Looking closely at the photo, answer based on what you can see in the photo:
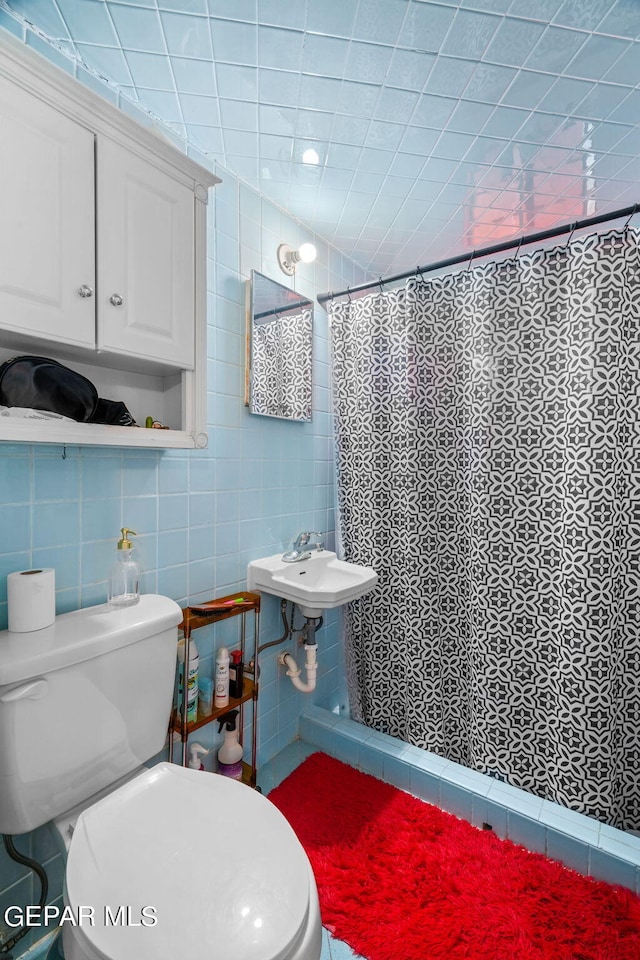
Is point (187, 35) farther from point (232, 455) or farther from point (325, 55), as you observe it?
point (232, 455)

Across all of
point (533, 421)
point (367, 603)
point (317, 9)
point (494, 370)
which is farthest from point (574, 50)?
point (367, 603)

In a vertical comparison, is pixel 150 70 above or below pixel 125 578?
above

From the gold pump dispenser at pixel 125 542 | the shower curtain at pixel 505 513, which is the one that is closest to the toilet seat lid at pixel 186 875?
the gold pump dispenser at pixel 125 542

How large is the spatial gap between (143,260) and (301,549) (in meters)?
1.14

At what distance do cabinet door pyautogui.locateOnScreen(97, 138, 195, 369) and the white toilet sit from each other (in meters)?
0.68

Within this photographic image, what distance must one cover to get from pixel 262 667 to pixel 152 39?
1.93 metres

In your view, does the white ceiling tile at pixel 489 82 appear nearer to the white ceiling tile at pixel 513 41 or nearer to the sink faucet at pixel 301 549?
the white ceiling tile at pixel 513 41

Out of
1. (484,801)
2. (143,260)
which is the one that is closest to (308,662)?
(484,801)

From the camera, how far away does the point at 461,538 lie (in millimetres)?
1719

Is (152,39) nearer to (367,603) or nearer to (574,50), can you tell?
(574,50)

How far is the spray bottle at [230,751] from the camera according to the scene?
4.94 ft

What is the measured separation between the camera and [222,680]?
143 cm

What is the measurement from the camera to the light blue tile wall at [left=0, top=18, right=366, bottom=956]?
106 cm
